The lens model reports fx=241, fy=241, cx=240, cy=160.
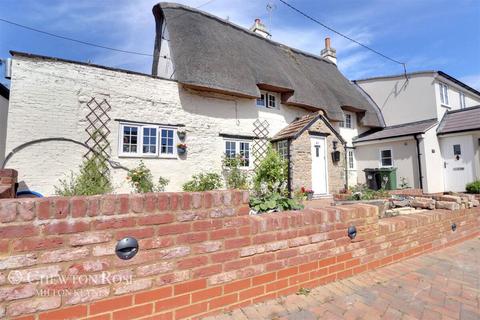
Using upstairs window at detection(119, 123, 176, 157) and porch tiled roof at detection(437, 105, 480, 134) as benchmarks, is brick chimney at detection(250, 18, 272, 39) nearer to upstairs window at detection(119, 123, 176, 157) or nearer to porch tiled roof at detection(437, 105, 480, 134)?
upstairs window at detection(119, 123, 176, 157)

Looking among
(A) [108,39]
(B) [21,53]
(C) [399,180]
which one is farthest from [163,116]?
(C) [399,180]

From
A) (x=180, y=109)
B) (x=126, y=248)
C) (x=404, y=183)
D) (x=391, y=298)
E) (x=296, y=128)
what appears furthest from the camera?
(x=404, y=183)

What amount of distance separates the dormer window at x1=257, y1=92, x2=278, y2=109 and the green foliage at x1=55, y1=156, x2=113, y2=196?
6581 mm

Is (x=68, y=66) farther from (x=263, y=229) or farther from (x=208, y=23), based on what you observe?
(x=263, y=229)

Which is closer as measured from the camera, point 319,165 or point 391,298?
point 391,298

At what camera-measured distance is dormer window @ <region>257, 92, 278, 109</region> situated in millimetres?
10752

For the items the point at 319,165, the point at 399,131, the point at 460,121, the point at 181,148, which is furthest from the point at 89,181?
the point at 460,121

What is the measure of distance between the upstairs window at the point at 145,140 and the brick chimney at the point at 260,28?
992 centimetres

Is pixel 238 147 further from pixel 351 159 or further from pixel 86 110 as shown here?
Answer: pixel 351 159

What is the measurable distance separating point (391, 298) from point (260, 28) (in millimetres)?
15695

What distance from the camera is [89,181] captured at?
6902 millimetres

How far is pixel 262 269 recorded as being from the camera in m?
2.25

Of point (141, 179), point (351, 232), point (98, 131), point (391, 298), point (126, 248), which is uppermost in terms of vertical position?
point (98, 131)

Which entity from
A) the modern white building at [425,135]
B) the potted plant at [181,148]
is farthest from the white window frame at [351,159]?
the potted plant at [181,148]
